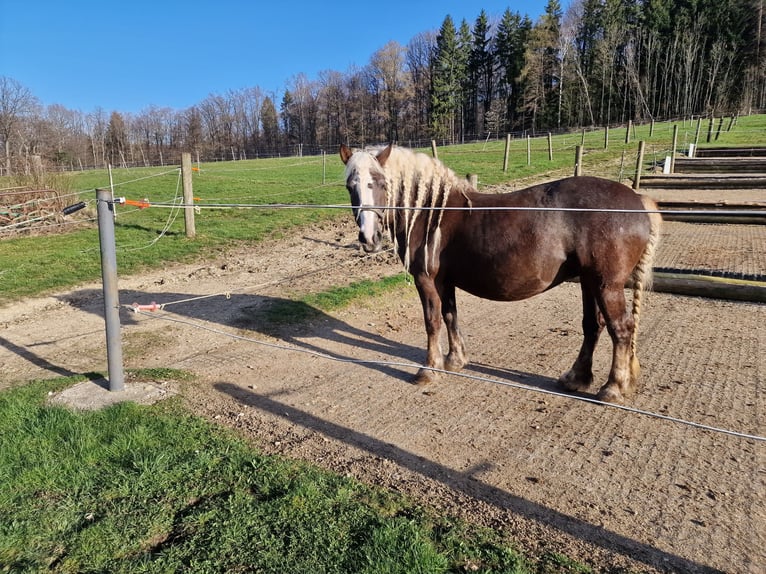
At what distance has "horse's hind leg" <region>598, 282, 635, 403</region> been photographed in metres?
3.78

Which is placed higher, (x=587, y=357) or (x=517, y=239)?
(x=517, y=239)

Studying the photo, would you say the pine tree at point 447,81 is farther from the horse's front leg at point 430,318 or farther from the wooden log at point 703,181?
the horse's front leg at point 430,318

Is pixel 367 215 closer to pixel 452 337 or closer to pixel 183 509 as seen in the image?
pixel 452 337

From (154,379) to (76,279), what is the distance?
5.06 metres

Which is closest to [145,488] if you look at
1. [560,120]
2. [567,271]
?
[567,271]

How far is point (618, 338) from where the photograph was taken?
12.8 ft

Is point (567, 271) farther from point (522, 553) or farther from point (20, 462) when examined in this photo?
point (20, 462)

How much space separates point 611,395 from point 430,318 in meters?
1.64

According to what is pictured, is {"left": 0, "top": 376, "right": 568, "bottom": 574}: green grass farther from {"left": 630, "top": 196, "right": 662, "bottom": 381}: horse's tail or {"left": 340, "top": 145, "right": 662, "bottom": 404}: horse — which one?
{"left": 630, "top": 196, "right": 662, "bottom": 381}: horse's tail

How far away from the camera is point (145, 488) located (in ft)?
9.04

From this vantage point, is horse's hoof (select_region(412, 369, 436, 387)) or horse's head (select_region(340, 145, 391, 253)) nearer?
horse's head (select_region(340, 145, 391, 253))

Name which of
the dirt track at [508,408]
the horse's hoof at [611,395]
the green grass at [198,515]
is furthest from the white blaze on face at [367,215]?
the horse's hoof at [611,395]

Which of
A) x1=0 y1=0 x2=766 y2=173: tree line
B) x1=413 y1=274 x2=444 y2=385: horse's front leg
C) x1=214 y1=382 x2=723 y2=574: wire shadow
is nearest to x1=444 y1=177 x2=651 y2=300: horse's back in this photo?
x1=413 y1=274 x2=444 y2=385: horse's front leg

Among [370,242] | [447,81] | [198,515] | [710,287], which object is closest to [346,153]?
[370,242]
